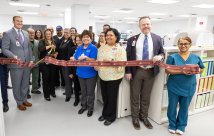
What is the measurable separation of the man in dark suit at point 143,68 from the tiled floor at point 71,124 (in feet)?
0.77

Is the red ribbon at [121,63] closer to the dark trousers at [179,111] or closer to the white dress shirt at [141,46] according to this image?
the white dress shirt at [141,46]

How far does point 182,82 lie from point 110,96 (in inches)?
42.8

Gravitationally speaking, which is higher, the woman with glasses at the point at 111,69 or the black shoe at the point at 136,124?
the woman with glasses at the point at 111,69

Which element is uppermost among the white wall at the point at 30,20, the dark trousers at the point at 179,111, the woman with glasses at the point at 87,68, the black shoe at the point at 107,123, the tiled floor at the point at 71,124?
the white wall at the point at 30,20

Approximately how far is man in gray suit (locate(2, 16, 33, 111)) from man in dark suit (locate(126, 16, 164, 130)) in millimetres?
1861

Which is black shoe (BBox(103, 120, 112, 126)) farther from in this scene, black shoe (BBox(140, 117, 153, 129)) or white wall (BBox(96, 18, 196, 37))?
white wall (BBox(96, 18, 196, 37))

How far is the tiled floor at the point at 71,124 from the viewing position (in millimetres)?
2750

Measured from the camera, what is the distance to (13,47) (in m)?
3.11

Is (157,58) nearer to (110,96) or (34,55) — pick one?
(110,96)

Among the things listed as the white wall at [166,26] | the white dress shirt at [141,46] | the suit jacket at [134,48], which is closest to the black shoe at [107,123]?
the suit jacket at [134,48]

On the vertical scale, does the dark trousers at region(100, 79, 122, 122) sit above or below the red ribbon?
below

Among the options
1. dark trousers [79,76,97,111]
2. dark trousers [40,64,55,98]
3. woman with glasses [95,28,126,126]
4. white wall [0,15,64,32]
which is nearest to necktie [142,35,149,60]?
woman with glasses [95,28,126,126]

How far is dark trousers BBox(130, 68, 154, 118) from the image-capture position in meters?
2.76

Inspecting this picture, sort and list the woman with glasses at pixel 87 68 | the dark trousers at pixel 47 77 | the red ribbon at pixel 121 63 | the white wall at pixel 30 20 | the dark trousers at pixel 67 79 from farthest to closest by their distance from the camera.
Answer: the white wall at pixel 30 20, the dark trousers at pixel 47 77, the dark trousers at pixel 67 79, the woman with glasses at pixel 87 68, the red ribbon at pixel 121 63
